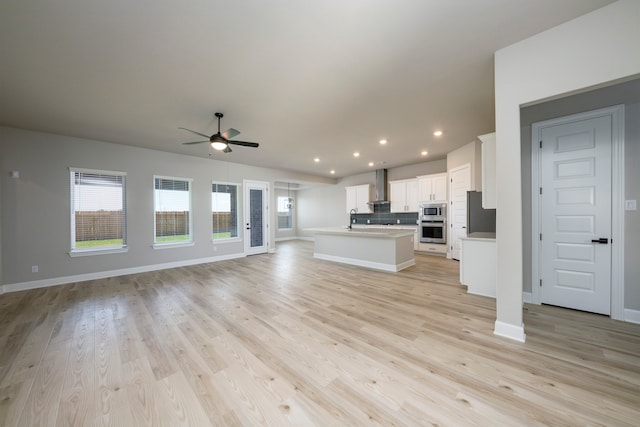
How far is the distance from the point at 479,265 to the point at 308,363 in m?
3.12

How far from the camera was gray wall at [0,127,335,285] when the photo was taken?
4066 millimetres

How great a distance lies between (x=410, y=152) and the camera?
6.14 meters

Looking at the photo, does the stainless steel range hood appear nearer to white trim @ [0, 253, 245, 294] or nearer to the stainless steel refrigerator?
the stainless steel refrigerator

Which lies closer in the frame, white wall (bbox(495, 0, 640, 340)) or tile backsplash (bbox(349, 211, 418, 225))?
white wall (bbox(495, 0, 640, 340))

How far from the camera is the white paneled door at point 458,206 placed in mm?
5630

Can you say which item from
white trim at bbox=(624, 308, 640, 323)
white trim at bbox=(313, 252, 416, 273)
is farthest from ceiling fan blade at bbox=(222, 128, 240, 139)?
white trim at bbox=(624, 308, 640, 323)

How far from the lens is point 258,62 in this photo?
2.44 metres

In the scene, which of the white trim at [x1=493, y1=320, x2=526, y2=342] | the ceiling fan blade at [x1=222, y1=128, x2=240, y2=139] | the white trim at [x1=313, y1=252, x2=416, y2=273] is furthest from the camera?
the white trim at [x1=313, y1=252, x2=416, y2=273]

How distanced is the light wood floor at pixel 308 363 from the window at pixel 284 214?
7.97 meters

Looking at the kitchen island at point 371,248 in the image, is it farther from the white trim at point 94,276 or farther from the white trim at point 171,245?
the white trim at point 171,245

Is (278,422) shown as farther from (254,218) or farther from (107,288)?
(254,218)

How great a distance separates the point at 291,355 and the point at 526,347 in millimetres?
2279

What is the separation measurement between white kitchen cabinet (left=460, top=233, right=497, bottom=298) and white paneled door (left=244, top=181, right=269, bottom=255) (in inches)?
232

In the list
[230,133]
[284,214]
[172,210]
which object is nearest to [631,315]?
[230,133]
